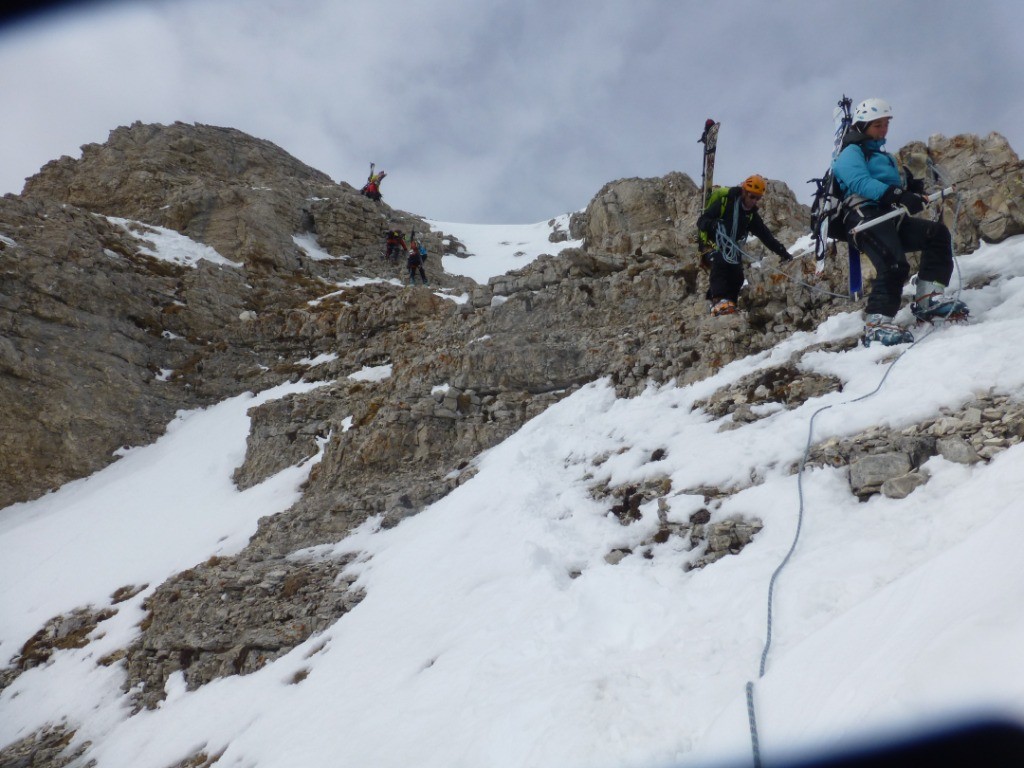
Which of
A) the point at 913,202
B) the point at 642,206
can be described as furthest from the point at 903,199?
the point at 642,206

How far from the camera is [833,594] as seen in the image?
144 inches

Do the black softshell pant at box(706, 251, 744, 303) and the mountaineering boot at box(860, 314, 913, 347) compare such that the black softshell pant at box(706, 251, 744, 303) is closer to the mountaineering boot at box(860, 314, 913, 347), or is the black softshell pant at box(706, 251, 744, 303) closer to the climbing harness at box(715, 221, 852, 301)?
the climbing harness at box(715, 221, 852, 301)

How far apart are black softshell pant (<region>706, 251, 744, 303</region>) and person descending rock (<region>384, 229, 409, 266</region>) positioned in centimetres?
2963

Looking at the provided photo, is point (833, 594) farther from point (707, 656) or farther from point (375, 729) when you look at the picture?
point (375, 729)

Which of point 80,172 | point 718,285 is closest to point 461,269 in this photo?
point 80,172

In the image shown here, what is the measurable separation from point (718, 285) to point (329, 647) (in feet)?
28.6

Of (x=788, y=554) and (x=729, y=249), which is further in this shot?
(x=729, y=249)

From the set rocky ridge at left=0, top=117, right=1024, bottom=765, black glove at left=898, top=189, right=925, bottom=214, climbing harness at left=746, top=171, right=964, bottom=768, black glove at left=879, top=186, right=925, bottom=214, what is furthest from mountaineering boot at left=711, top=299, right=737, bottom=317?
climbing harness at left=746, top=171, right=964, bottom=768

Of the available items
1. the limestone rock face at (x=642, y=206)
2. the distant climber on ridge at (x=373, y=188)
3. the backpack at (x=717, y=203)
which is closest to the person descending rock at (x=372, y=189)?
the distant climber on ridge at (x=373, y=188)

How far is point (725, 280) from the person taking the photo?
34.1 feet

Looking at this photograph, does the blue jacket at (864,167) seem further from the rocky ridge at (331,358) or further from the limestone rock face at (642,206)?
the limestone rock face at (642,206)

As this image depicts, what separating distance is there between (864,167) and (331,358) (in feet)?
64.1

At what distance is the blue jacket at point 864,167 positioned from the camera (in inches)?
270

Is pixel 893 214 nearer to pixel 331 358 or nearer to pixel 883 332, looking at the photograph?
pixel 883 332
